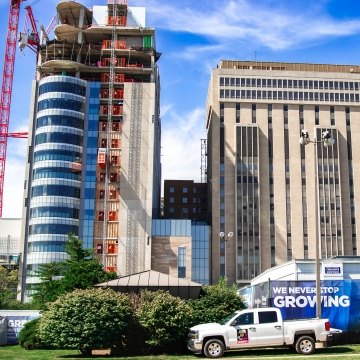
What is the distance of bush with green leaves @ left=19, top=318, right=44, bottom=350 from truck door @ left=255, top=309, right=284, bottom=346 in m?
13.9

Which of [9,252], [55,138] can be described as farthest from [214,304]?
[9,252]

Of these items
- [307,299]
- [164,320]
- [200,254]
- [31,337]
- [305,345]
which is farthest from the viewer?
[200,254]

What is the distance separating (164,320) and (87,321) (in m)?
3.56

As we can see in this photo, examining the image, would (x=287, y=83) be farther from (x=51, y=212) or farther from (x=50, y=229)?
(x=50, y=229)

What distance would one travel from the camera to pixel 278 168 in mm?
104625

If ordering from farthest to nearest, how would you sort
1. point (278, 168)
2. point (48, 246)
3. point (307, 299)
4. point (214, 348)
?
point (278, 168) → point (48, 246) → point (307, 299) → point (214, 348)

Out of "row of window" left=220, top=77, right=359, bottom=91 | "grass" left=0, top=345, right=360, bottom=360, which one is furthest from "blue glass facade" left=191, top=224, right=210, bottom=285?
"grass" left=0, top=345, right=360, bottom=360

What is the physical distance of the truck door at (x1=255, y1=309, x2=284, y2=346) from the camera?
25.3m

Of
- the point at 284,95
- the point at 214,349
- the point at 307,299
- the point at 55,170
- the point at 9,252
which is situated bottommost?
the point at 214,349

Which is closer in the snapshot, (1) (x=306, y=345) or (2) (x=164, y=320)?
(1) (x=306, y=345)

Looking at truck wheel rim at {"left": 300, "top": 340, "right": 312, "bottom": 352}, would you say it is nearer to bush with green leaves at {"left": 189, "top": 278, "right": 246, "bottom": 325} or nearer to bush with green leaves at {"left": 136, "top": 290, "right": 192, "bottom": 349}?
bush with green leaves at {"left": 136, "top": 290, "right": 192, "bottom": 349}

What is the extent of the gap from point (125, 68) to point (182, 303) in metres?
78.5

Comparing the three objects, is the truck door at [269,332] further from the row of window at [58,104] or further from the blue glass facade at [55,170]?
the row of window at [58,104]

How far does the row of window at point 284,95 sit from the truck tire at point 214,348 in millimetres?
84762
